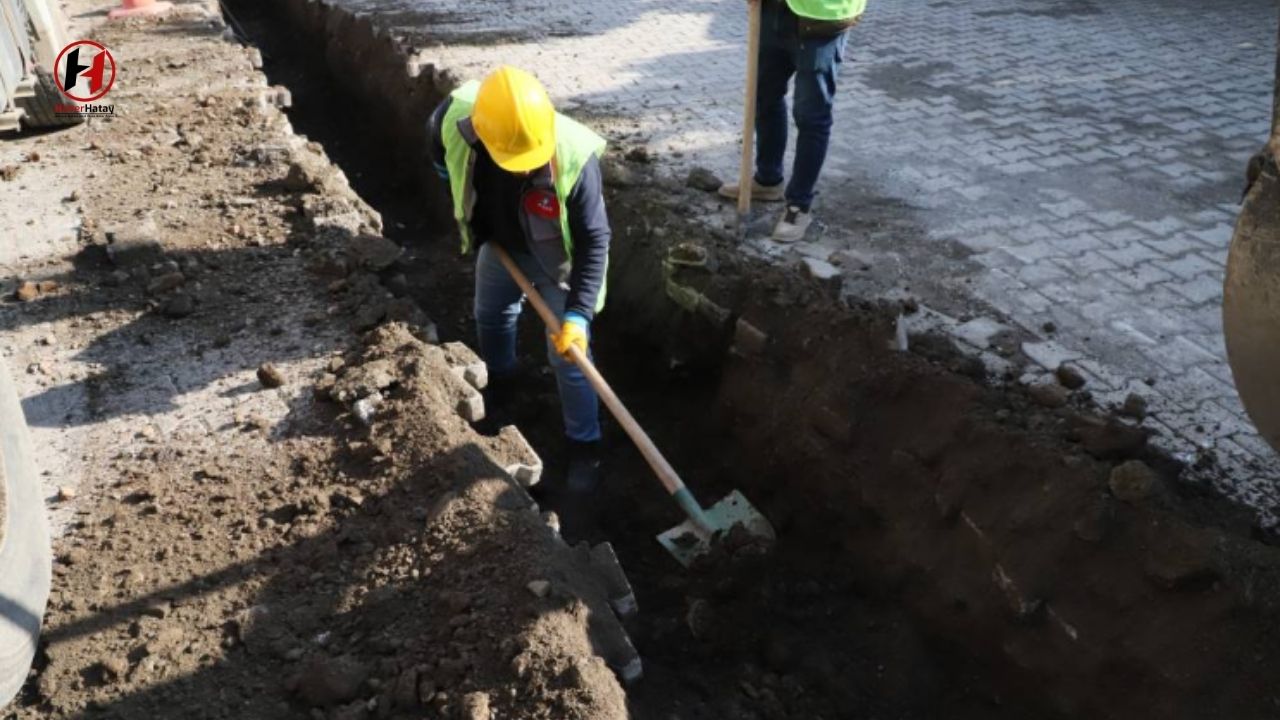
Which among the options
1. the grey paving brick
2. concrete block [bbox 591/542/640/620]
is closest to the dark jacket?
concrete block [bbox 591/542/640/620]

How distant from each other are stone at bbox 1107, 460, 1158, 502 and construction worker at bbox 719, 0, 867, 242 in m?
2.37

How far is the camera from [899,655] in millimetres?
4012

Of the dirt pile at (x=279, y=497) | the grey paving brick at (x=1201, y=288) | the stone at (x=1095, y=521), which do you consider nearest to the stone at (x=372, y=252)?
the dirt pile at (x=279, y=497)

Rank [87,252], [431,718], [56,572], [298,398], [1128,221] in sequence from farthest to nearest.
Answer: [1128,221]
[87,252]
[298,398]
[56,572]
[431,718]

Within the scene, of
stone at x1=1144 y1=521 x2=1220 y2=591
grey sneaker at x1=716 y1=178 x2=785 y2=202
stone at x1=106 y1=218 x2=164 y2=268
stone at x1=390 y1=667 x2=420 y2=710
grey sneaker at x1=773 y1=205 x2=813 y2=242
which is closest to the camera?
stone at x1=390 y1=667 x2=420 y2=710

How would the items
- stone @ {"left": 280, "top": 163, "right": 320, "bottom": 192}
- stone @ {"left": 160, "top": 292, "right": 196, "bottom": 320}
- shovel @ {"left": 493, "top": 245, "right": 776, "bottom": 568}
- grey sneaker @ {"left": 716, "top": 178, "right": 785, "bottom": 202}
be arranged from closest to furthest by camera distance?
1. shovel @ {"left": 493, "top": 245, "right": 776, "bottom": 568}
2. stone @ {"left": 160, "top": 292, "right": 196, "bottom": 320}
3. stone @ {"left": 280, "top": 163, "right": 320, "bottom": 192}
4. grey sneaker @ {"left": 716, "top": 178, "right": 785, "bottom": 202}

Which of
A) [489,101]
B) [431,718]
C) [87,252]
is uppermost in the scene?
[489,101]

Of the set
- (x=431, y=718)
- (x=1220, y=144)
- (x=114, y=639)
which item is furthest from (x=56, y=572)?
(x=1220, y=144)

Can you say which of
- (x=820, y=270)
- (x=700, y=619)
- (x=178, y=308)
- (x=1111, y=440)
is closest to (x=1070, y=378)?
(x=1111, y=440)

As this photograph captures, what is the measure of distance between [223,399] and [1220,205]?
5.41 m

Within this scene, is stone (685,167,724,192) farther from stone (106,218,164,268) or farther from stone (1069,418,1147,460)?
stone (106,218,164,268)

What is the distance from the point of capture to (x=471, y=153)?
163 inches

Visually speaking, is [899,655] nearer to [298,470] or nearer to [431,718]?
[431,718]

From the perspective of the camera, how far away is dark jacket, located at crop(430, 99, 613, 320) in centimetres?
413
